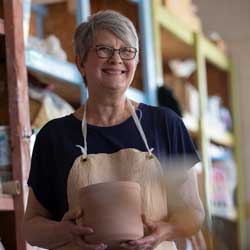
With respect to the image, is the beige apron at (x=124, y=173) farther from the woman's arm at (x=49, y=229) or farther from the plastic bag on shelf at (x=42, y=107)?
the plastic bag on shelf at (x=42, y=107)

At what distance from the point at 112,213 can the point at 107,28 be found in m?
0.30

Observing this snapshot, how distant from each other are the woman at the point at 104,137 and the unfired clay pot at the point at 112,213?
6 centimetres

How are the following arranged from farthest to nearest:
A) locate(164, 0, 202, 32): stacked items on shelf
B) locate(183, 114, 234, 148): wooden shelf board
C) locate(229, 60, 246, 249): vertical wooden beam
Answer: locate(229, 60, 246, 249): vertical wooden beam < locate(183, 114, 234, 148): wooden shelf board < locate(164, 0, 202, 32): stacked items on shelf

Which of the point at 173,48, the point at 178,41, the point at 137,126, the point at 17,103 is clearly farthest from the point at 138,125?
the point at 173,48

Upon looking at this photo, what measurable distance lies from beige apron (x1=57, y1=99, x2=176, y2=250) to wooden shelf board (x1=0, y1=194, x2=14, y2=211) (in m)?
0.37

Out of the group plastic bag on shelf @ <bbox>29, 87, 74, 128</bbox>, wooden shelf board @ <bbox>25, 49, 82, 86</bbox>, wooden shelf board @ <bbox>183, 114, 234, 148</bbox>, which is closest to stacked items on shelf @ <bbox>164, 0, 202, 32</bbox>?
wooden shelf board @ <bbox>183, 114, 234, 148</bbox>

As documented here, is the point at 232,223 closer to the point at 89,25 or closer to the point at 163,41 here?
the point at 163,41

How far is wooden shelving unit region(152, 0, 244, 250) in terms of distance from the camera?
9.95 ft

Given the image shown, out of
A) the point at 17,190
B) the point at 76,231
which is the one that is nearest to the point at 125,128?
the point at 76,231

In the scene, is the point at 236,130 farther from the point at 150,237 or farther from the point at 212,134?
the point at 150,237

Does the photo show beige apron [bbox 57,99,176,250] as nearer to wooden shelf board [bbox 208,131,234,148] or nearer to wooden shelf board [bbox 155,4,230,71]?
wooden shelf board [bbox 155,4,230,71]

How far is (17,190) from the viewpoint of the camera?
1.60 meters

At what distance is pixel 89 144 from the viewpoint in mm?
1254

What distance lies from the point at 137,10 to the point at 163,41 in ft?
1.80
